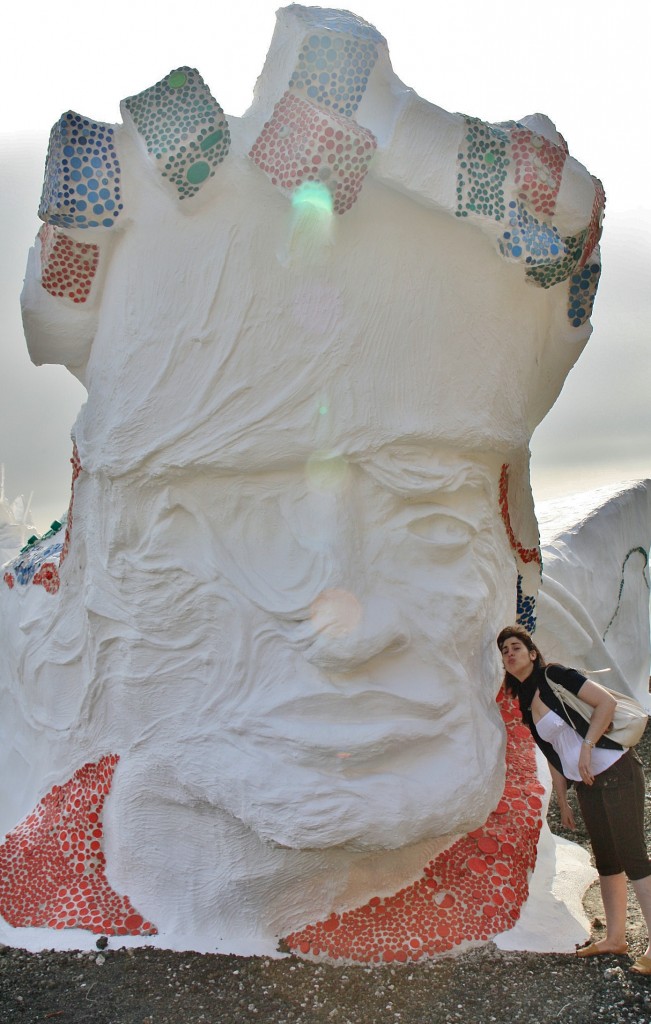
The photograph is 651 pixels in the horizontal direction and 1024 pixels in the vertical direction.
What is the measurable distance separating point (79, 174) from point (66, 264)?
0.36 meters

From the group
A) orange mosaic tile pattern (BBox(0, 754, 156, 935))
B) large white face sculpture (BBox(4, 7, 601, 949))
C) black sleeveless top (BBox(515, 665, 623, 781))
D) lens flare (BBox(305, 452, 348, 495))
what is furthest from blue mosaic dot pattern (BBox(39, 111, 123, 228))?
black sleeveless top (BBox(515, 665, 623, 781))

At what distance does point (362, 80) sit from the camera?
263 centimetres

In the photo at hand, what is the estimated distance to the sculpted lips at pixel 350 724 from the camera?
8.85ft

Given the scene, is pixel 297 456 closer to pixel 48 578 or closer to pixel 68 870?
pixel 48 578

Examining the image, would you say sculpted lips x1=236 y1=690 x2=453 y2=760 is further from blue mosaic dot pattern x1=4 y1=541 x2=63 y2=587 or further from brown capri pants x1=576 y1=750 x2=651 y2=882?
blue mosaic dot pattern x1=4 y1=541 x2=63 y2=587

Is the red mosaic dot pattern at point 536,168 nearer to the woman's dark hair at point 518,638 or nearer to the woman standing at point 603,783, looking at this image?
the woman's dark hair at point 518,638

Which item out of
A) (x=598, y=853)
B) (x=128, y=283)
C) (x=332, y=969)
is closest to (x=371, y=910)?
(x=332, y=969)

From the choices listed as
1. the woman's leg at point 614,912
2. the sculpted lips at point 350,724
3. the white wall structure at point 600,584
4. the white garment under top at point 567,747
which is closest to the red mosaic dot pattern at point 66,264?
the sculpted lips at point 350,724

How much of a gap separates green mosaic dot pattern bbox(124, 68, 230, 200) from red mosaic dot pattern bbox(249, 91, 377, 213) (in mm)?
145

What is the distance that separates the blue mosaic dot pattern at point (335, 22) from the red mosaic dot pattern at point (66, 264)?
3.41 ft

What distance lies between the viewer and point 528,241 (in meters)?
2.79

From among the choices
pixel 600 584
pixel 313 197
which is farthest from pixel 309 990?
pixel 600 584

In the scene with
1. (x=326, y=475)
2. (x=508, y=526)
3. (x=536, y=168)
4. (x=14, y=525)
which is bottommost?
(x=14, y=525)

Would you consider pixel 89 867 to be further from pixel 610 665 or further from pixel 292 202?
pixel 610 665
